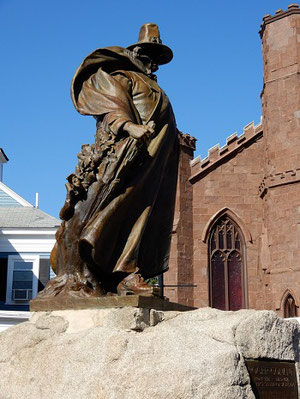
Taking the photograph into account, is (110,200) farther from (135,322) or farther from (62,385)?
(62,385)

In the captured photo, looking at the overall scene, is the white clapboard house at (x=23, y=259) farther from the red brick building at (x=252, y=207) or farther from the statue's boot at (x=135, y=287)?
the statue's boot at (x=135, y=287)

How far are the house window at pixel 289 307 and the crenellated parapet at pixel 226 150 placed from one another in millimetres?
6543

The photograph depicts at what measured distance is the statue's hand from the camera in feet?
17.4

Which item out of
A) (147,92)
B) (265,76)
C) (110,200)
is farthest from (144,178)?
(265,76)

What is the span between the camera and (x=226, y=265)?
97.3 feet

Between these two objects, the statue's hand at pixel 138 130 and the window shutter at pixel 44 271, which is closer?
the statue's hand at pixel 138 130

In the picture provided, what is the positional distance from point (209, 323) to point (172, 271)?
2352 cm

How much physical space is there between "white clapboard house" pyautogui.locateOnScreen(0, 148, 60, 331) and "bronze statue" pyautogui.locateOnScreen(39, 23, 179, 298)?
16.5 meters

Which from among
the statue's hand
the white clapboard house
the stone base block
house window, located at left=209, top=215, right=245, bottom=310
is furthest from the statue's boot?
house window, located at left=209, top=215, right=245, bottom=310

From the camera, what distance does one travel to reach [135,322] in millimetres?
4758

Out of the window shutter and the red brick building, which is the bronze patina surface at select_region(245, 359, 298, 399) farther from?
the red brick building

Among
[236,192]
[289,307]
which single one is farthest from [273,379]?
[236,192]

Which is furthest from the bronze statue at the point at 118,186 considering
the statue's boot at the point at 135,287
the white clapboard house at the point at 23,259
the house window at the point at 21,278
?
the house window at the point at 21,278

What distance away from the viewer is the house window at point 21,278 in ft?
74.7
